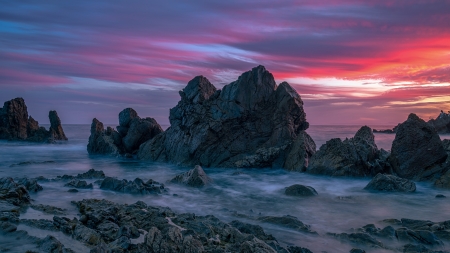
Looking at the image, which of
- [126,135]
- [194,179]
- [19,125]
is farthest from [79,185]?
[19,125]

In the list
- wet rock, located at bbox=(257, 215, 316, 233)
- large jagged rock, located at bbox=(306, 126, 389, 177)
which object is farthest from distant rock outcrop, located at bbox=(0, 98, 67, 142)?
A: wet rock, located at bbox=(257, 215, 316, 233)

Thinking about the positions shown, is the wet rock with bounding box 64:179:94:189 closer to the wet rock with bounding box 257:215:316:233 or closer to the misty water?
the misty water

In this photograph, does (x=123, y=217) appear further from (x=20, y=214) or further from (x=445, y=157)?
(x=445, y=157)

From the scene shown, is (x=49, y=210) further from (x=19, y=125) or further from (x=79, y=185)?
(x=19, y=125)

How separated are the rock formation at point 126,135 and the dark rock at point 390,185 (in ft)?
72.9

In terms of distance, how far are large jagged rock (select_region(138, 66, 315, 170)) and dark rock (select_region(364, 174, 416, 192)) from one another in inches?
343

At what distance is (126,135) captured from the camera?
34.3 m

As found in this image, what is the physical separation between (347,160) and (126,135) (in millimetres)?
21896

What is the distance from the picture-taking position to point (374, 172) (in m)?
20.7

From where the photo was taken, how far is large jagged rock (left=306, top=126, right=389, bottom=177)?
66.4 ft

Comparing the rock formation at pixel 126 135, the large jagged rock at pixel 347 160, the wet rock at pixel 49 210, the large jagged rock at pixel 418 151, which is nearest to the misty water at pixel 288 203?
the wet rock at pixel 49 210

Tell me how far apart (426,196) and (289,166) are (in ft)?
31.8

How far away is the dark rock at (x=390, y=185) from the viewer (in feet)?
52.3

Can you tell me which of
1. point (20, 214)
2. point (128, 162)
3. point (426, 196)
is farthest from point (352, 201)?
point (128, 162)
